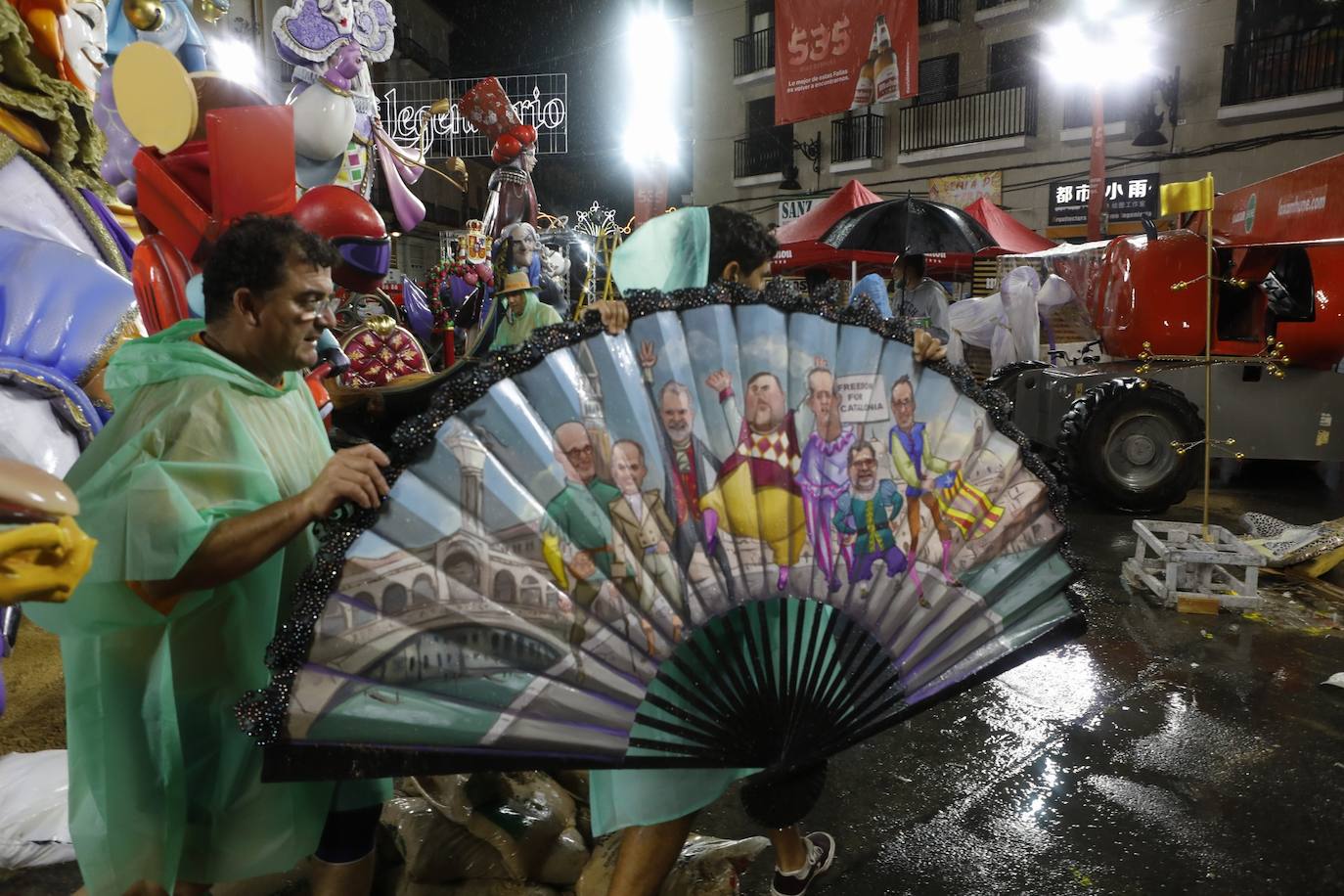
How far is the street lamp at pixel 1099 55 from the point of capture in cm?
1373

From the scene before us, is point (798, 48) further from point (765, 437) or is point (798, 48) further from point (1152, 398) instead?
point (765, 437)

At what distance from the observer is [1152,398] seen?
6.50 meters

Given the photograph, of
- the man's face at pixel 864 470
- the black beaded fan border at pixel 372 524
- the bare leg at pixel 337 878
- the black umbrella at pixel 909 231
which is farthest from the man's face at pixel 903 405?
the black umbrella at pixel 909 231

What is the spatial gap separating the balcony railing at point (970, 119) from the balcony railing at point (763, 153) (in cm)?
329

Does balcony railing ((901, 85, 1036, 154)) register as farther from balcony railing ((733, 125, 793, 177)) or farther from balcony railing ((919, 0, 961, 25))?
balcony railing ((733, 125, 793, 177))

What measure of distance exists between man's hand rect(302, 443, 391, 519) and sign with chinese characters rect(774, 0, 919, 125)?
585 inches

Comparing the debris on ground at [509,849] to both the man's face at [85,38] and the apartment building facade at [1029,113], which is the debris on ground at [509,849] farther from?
the apartment building facade at [1029,113]

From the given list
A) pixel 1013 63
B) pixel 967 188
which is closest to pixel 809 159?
pixel 967 188

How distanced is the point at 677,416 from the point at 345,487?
2.12 ft

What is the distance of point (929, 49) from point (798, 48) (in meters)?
4.95

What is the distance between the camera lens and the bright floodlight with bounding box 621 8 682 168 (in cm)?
1338

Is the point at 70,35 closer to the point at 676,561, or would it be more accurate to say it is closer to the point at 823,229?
the point at 676,561

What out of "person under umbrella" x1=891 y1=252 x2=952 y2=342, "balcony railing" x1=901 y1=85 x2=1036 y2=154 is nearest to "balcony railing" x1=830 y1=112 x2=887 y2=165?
"balcony railing" x1=901 y1=85 x2=1036 y2=154

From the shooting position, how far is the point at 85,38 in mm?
3811
